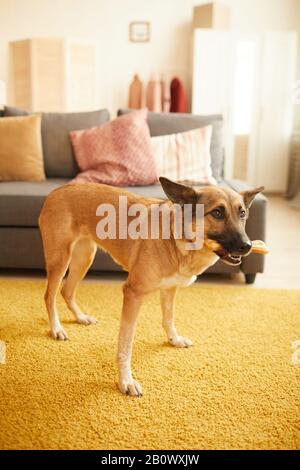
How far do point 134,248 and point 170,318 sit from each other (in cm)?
Answer: 38

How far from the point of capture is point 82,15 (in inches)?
229

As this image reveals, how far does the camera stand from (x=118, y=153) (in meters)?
2.96

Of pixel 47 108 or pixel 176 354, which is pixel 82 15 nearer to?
pixel 47 108

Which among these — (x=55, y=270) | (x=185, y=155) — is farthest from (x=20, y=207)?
(x=185, y=155)

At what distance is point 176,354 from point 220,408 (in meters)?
0.38

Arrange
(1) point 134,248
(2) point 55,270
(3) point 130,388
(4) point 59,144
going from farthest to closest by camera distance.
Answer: (4) point 59,144 → (2) point 55,270 → (1) point 134,248 → (3) point 130,388

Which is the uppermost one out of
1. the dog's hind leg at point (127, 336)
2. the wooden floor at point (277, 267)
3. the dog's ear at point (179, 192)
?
the dog's ear at point (179, 192)

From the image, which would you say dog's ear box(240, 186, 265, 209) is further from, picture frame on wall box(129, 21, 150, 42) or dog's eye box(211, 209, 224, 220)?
picture frame on wall box(129, 21, 150, 42)

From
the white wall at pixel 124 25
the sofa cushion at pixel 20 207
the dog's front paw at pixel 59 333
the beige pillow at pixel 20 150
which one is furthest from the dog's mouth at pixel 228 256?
the white wall at pixel 124 25

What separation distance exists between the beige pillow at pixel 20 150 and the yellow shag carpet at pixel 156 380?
3.10 feet

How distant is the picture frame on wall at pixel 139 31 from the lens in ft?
19.4

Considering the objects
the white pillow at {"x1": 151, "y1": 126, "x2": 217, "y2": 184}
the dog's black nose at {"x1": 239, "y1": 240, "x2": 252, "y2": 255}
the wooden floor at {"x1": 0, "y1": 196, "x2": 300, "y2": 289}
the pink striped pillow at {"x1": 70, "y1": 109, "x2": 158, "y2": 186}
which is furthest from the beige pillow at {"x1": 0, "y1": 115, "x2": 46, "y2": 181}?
the dog's black nose at {"x1": 239, "y1": 240, "x2": 252, "y2": 255}

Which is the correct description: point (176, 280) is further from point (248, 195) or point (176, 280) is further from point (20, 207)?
point (20, 207)

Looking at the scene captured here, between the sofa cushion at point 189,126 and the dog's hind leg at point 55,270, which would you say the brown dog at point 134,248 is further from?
the sofa cushion at point 189,126
